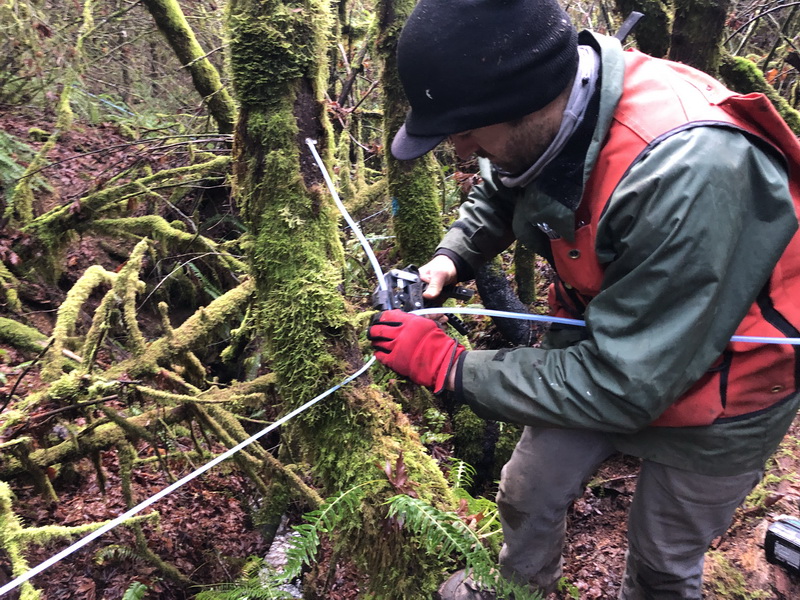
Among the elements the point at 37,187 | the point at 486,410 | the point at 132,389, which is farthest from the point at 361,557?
the point at 37,187

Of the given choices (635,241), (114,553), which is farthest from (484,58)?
(114,553)

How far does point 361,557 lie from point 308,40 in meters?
2.16

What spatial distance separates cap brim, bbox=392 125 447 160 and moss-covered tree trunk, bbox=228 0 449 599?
0.44m

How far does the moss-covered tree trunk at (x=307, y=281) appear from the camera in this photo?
6.75 feet

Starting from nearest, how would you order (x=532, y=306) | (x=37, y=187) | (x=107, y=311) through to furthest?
(x=107, y=311) < (x=532, y=306) < (x=37, y=187)

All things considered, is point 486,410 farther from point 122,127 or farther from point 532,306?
point 122,127

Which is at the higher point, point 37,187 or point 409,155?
point 37,187

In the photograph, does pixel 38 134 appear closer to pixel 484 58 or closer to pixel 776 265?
pixel 484 58

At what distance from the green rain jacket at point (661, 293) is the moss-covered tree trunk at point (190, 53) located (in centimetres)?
444

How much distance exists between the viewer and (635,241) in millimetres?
1609

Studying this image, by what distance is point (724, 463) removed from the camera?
79.7 inches

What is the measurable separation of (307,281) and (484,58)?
1090mm

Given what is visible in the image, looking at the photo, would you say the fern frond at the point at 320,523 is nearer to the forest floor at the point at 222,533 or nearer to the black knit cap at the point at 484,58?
the forest floor at the point at 222,533

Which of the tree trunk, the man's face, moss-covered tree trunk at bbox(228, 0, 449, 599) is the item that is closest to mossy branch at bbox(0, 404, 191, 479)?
moss-covered tree trunk at bbox(228, 0, 449, 599)
